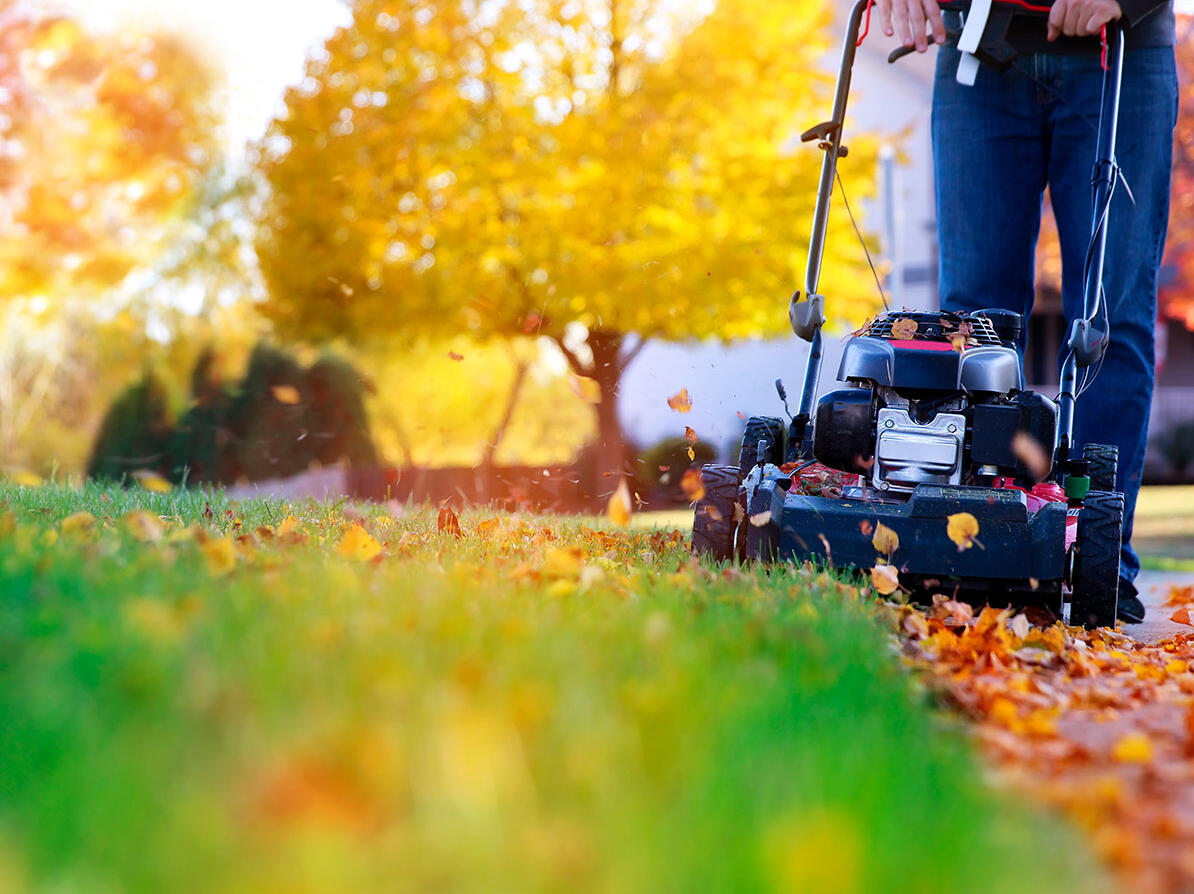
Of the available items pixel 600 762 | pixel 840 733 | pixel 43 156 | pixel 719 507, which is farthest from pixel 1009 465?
pixel 43 156

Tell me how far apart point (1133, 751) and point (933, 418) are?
1.60 metres

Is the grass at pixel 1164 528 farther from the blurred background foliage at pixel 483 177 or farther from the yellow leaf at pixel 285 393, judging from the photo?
the yellow leaf at pixel 285 393

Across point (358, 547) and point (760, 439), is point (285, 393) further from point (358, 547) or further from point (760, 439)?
point (358, 547)

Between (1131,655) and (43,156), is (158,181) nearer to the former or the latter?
(43,156)

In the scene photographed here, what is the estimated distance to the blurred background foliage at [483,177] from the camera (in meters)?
9.88

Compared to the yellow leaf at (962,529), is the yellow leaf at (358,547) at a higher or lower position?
lower

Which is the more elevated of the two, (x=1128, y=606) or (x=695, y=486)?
(x=695, y=486)

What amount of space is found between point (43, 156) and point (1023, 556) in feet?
33.6

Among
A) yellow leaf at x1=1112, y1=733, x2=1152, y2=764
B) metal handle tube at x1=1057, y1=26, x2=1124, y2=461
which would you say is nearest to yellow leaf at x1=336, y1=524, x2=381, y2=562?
yellow leaf at x1=1112, y1=733, x2=1152, y2=764

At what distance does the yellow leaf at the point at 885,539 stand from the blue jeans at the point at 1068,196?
1253 mm

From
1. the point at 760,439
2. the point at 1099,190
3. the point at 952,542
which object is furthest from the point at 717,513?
the point at 1099,190

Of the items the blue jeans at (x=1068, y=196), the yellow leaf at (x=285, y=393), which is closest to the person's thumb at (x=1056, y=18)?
the blue jeans at (x=1068, y=196)

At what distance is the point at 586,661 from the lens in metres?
1.75

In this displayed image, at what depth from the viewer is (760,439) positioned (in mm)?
3857
